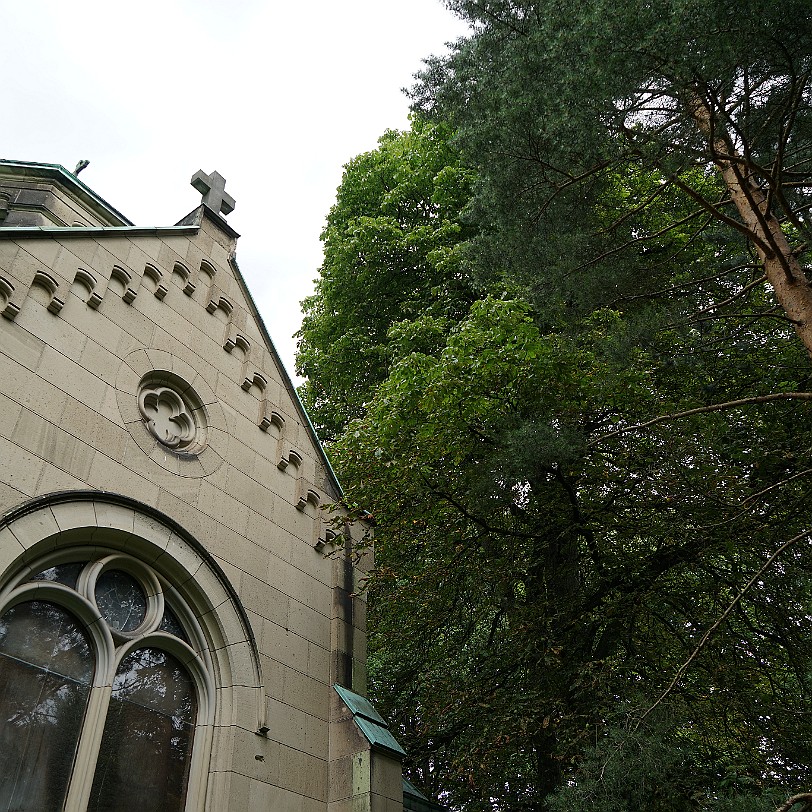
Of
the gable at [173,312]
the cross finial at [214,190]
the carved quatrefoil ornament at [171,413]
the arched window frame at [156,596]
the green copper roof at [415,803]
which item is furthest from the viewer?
the cross finial at [214,190]

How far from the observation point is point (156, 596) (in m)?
7.29

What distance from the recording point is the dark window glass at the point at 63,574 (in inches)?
258

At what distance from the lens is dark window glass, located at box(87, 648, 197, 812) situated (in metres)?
6.33

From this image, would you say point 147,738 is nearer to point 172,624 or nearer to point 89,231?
point 172,624

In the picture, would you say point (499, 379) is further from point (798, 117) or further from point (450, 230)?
point (450, 230)

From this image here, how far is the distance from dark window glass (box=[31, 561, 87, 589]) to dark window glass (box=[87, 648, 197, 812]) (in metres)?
0.87

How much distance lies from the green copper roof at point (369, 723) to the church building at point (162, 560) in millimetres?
30

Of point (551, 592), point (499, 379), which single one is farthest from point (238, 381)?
point (551, 592)

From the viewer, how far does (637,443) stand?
9.85 m

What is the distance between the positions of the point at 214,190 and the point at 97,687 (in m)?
6.63

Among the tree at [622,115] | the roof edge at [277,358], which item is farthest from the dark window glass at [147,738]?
the tree at [622,115]

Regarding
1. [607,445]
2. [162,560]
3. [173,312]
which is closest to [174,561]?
[162,560]

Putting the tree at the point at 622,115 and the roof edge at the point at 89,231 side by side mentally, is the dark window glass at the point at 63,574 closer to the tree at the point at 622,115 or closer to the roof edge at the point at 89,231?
the roof edge at the point at 89,231

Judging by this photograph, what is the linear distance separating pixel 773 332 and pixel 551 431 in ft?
11.0
